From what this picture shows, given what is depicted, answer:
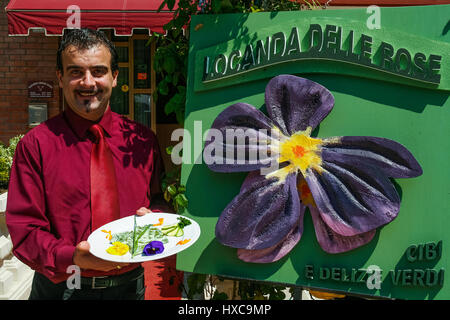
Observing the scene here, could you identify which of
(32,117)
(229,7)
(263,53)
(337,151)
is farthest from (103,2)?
(337,151)

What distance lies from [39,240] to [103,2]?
3386 mm

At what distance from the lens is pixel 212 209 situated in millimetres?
1812

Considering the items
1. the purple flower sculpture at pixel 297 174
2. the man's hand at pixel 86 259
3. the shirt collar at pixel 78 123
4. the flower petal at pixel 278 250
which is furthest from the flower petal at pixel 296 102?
the man's hand at pixel 86 259

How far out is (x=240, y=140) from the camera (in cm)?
177

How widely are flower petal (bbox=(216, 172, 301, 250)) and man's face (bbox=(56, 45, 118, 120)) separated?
2.48 feet

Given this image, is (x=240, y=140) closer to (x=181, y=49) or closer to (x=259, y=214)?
(x=259, y=214)

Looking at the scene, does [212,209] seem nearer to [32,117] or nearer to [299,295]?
[299,295]

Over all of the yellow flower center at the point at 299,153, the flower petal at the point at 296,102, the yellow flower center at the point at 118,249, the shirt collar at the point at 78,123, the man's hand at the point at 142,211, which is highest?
the flower petal at the point at 296,102

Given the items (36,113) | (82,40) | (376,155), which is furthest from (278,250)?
(36,113)

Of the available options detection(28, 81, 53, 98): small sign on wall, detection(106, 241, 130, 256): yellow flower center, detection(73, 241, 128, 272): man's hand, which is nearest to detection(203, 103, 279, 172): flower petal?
detection(106, 241, 130, 256): yellow flower center

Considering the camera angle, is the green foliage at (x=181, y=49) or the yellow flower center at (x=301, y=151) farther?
the green foliage at (x=181, y=49)

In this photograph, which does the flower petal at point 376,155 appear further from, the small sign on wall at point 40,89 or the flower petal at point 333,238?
the small sign on wall at point 40,89

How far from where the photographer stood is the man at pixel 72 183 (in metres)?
1.64

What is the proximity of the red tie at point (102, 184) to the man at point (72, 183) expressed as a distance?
0.01 m
